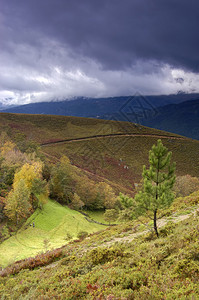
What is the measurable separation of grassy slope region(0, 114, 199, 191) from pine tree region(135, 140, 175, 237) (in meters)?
58.0

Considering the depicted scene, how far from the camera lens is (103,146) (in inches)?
4072

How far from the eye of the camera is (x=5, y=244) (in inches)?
936

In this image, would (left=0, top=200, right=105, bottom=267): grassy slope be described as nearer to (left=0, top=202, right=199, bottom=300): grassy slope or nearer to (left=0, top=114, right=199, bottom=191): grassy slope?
(left=0, top=202, right=199, bottom=300): grassy slope

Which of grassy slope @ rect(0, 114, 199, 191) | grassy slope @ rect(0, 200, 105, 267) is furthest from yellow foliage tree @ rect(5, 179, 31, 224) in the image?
grassy slope @ rect(0, 114, 199, 191)

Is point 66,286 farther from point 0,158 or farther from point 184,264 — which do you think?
point 0,158

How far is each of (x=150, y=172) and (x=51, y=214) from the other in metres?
32.1

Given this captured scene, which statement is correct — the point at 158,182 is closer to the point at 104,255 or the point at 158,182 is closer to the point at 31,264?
the point at 104,255

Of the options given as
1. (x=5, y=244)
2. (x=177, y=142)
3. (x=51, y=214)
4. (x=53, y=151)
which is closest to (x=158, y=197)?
(x=5, y=244)

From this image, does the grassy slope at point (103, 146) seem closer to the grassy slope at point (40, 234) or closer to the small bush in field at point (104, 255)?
the grassy slope at point (40, 234)

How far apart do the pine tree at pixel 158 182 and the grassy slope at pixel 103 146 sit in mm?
58023

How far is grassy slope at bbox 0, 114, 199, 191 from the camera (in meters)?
84.7

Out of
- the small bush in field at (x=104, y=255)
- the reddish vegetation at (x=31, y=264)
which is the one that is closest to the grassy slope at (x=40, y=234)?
the reddish vegetation at (x=31, y=264)

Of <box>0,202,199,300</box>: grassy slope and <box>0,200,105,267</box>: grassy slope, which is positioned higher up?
<box>0,202,199,300</box>: grassy slope

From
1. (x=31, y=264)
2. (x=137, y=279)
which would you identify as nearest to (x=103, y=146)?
(x=31, y=264)
